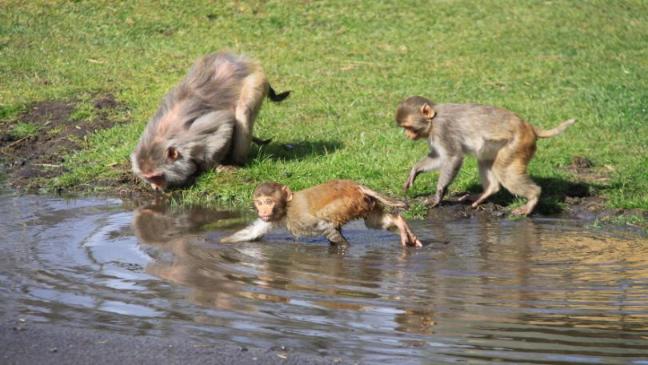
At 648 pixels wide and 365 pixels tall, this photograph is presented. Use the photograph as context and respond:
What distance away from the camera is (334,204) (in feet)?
31.2

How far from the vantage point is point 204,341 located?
641 centimetres

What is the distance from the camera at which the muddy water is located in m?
6.57

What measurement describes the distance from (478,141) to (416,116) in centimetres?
65

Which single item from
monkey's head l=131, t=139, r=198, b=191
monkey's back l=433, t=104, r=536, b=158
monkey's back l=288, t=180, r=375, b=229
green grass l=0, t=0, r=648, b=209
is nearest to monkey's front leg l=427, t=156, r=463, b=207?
monkey's back l=433, t=104, r=536, b=158

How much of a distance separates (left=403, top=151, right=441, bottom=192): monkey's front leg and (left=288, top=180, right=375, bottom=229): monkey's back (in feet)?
6.32

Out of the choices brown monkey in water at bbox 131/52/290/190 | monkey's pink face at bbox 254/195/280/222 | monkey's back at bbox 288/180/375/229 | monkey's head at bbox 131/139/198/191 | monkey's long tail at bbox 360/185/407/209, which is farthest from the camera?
brown monkey in water at bbox 131/52/290/190

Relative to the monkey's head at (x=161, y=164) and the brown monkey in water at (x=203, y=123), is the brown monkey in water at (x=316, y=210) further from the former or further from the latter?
the brown monkey in water at (x=203, y=123)

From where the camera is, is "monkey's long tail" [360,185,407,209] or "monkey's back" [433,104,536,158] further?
"monkey's back" [433,104,536,158]

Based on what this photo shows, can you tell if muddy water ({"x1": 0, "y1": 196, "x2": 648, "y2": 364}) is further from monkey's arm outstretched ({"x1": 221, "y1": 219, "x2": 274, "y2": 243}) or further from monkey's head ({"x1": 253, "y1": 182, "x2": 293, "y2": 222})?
monkey's head ({"x1": 253, "y1": 182, "x2": 293, "y2": 222})

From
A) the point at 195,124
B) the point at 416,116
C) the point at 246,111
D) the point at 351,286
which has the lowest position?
the point at 351,286

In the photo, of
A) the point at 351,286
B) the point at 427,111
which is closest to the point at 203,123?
the point at 427,111

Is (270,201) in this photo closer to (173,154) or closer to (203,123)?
(173,154)

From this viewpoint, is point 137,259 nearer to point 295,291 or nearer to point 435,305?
point 295,291

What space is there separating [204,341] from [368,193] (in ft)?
11.4
